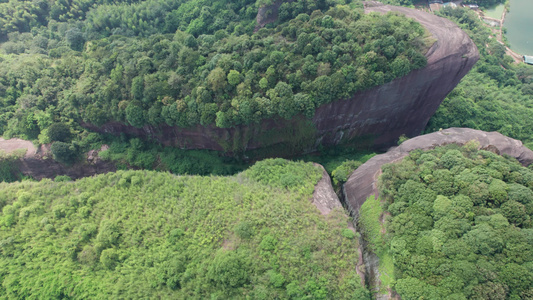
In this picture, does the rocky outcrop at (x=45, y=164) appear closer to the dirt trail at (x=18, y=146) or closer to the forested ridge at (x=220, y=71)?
the dirt trail at (x=18, y=146)

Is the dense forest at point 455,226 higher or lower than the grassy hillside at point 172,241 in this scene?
higher

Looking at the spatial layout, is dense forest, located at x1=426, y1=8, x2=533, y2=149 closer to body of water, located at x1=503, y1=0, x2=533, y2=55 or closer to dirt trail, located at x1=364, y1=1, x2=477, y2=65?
dirt trail, located at x1=364, y1=1, x2=477, y2=65

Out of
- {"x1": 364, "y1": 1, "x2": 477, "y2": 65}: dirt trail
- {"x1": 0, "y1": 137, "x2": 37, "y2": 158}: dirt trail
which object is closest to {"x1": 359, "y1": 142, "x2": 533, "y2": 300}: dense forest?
{"x1": 364, "y1": 1, "x2": 477, "y2": 65}: dirt trail

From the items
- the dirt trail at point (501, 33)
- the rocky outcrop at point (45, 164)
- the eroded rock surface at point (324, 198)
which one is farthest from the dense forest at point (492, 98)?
the rocky outcrop at point (45, 164)

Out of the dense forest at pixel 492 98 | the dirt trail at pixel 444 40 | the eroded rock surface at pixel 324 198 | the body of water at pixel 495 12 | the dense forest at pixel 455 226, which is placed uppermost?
the body of water at pixel 495 12

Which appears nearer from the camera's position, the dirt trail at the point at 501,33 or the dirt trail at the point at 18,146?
the dirt trail at the point at 18,146

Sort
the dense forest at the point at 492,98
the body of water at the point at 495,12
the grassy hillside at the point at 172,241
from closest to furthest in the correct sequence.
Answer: the grassy hillside at the point at 172,241 → the dense forest at the point at 492,98 → the body of water at the point at 495,12

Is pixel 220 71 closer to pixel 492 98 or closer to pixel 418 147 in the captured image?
pixel 418 147
